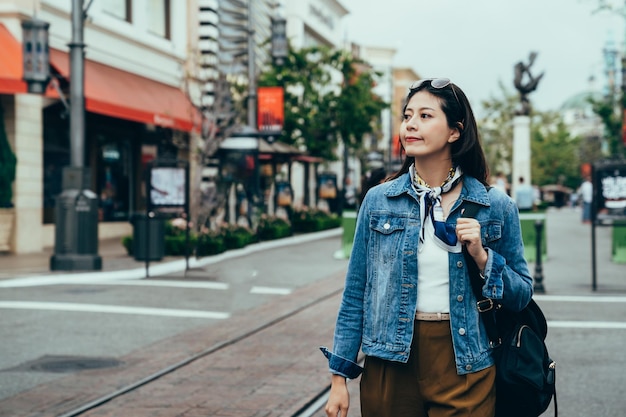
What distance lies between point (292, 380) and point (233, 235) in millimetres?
14266

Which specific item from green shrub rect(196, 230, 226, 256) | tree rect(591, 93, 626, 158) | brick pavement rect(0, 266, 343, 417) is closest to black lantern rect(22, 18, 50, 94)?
green shrub rect(196, 230, 226, 256)

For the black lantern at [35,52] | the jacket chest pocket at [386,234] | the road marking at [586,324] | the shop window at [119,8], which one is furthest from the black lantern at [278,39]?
the jacket chest pocket at [386,234]

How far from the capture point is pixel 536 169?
9012 cm

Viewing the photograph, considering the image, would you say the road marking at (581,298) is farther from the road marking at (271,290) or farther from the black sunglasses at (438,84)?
the black sunglasses at (438,84)

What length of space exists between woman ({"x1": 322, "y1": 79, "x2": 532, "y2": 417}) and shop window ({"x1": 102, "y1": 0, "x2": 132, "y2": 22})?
25.5 meters

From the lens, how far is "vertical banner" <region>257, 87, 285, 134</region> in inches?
1196

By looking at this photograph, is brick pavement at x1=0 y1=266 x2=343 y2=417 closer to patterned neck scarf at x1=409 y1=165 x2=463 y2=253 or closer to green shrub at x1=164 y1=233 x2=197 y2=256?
patterned neck scarf at x1=409 y1=165 x2=463 y2=253

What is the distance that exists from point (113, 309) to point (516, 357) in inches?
374

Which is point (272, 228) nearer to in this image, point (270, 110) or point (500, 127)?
point (270, 110)

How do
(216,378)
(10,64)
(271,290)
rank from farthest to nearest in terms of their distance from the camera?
(10,64), (271,290), (216,378)

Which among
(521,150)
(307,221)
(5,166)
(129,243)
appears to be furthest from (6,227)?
(521,150)

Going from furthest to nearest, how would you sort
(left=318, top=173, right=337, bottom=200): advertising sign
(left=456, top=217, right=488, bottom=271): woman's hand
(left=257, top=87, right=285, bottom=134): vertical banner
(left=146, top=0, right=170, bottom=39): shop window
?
(left=318, top=173, right=337, bottom=200): advertising sign, (left=146, top=0, right=170, bottom=39): shop window, (left=257, top=87, right=285, bottom=134): vertical banner, (left=456, top=217, right=488, bottom=271): woman's hand

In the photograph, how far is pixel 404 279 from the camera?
3.31 m

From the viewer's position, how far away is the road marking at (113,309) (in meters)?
12.0
